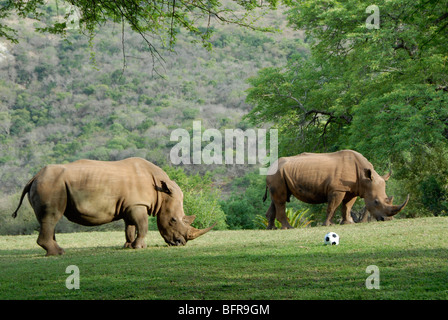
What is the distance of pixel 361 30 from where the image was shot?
24.5 metres

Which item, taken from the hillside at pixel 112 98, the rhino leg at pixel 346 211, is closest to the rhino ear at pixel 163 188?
the rhino leg at pixel 346 211

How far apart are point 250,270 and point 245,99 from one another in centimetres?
2482

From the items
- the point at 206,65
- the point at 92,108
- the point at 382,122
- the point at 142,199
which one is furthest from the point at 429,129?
the point at 206,65

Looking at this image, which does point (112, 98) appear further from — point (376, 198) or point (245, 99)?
point (376, 198)

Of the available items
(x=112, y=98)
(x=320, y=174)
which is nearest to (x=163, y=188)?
(x=320, y=174)

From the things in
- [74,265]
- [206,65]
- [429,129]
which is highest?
[206,65]

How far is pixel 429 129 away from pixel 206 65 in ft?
265

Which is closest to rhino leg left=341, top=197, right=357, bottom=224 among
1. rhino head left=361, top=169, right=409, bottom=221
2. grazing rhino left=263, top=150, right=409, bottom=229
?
grazing rhino left=263, top=150, right=409, bottom=229

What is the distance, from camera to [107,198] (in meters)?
11.2

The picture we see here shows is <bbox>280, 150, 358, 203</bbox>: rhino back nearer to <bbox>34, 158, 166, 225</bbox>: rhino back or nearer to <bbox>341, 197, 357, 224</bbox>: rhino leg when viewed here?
<bbox>341, 197, 357, 224</bbox>: rhino leg

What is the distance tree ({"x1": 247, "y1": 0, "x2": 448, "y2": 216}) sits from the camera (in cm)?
2000

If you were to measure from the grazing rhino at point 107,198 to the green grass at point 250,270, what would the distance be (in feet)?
1.41
